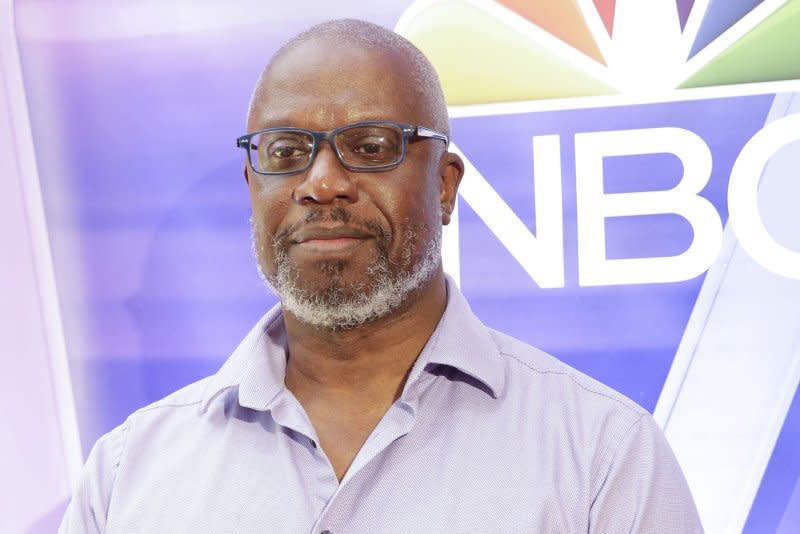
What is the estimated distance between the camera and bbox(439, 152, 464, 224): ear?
177 cm

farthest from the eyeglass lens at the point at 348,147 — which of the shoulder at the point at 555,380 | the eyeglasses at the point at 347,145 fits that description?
the shoulder at the point at 555,380

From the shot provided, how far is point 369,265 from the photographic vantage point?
5.19 feet

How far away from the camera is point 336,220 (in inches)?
60.7

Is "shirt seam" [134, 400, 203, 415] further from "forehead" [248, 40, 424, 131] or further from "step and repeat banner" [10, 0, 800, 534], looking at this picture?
"step and repeat banner" [10, 0, 800, 534]

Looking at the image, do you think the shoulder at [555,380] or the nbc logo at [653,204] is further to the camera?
the nbc logo at [653,204]

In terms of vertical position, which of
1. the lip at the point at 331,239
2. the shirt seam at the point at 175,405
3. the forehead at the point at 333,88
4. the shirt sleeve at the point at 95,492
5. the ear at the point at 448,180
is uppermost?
the forehead at the point at 333,88

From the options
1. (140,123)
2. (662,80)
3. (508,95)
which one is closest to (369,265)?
(508,95)

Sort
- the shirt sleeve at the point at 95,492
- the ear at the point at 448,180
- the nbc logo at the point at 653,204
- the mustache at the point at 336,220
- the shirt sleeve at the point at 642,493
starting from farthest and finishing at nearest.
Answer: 1. the nbc logo at the point at 653,204
2. the ear at the point at 448,180
3. the shirt sleeve at the point at 95,492
4. the mustache at the point at 336,220
5. the shirt sleeve at the point at 642,493

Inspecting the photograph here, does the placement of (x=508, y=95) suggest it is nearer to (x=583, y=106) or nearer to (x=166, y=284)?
(x=583, y=106)

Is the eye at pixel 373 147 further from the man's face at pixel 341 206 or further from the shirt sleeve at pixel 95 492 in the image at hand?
the shirt sleeve at pixel 95 492

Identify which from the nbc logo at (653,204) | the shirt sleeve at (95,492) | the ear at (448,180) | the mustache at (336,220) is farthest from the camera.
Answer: the nbc logo at (653,204)

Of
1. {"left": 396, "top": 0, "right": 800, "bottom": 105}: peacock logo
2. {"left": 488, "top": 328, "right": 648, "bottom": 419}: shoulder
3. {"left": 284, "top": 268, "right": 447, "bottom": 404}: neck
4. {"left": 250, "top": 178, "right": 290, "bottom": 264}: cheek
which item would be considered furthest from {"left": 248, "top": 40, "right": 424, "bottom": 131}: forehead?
{"left": 396, "top": 0, "right": 800, "bottom": 105}: peacock logo

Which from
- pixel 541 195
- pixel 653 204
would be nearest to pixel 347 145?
pixel 541 195

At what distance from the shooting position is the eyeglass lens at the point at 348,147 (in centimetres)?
157
